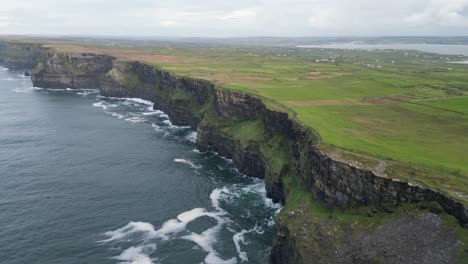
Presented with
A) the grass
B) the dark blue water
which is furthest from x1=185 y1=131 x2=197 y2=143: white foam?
the grass

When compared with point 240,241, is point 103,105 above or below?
above

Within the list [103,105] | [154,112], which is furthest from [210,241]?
[103,105]

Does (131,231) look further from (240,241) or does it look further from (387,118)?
(387,118)

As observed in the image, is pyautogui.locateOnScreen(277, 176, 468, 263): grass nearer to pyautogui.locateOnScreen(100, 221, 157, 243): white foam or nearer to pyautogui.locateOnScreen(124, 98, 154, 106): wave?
pyautogui.locateOnScreen(100, 221, 157, 243): white foam

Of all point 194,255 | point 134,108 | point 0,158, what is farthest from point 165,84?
point 194,255

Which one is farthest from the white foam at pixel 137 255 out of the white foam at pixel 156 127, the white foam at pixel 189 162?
the white foam at pixel 156 127

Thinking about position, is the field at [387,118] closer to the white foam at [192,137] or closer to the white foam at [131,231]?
the white foam at [192,137]

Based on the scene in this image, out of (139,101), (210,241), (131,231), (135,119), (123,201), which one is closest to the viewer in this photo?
(210,241)
